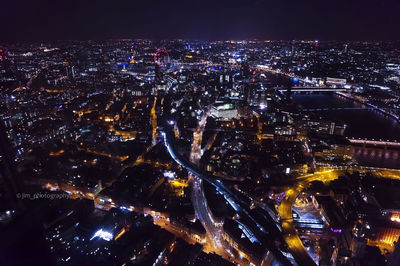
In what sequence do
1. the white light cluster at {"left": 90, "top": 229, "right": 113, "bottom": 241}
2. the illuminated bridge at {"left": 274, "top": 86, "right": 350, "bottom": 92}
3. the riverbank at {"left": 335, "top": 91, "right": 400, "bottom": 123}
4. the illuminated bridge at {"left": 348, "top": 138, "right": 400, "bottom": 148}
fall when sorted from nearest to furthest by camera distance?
1. the white light cluster at {"left": 90, "top": 229, "right": 113, "bottom": 241}
2. the illuminated bridge at {"left": 348, "top": 138, "right": 400, "bottom": 148}
3. the riverbank at {"left": 335, "top": 91, "right": 400, "bottom": 123}
4. the illuminated bridge at {"left": 274, "top": 86, "right": 350, "bottom": 92}

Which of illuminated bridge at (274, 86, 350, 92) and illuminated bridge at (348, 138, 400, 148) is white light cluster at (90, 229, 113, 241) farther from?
illuminated bridge at (274, 86, 350, 92)

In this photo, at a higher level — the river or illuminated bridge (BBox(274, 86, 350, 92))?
illuminated bridge (BBox(274, 86, 350, 92))

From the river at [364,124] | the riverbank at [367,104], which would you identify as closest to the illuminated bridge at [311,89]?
the riverbank at [367,104]

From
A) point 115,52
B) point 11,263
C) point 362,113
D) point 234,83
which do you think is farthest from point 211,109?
point 115,52

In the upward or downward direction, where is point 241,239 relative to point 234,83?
downward

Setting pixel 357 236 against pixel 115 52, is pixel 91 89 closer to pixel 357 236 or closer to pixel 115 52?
pixel 357 236

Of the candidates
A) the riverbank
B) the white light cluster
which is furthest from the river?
the white light cluster

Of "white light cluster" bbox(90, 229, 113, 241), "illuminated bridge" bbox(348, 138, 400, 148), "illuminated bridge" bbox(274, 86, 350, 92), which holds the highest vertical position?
"illuminated bridge" bbox(274, 86, 350, 92)

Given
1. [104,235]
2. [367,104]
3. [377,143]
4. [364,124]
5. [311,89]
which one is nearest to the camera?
[104,235]

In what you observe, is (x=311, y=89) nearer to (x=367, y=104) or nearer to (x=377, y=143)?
(x=367, y=104)

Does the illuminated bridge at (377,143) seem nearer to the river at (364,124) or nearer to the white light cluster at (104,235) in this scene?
the river at (364,124)

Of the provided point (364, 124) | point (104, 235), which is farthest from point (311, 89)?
point (104, 235)
